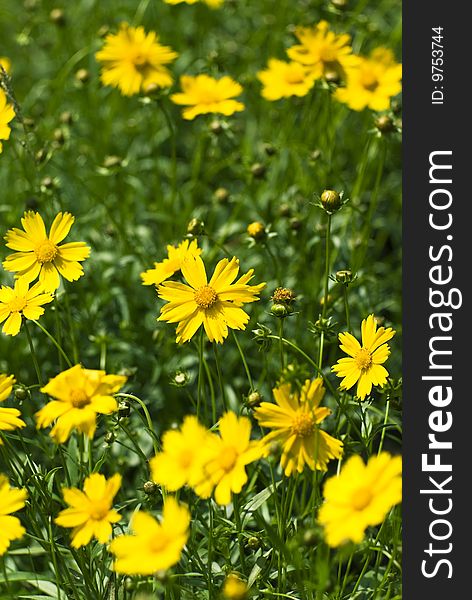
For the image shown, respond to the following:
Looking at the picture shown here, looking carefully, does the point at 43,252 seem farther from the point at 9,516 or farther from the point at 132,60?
the point at 132,60

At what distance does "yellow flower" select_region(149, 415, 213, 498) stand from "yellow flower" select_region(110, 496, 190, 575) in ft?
0.15

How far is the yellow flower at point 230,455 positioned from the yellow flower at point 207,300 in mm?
325

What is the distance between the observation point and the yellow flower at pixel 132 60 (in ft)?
9.28

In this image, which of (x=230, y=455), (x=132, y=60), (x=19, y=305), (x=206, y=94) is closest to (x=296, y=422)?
(x=230, y=455)

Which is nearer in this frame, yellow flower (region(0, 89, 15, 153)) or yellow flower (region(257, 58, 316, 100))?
yellow flower (region(0, 89, 15, 153))

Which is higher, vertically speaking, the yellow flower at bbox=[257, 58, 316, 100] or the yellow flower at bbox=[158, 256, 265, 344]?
the yellow flower at bbox=[257, 58, 316, 100]

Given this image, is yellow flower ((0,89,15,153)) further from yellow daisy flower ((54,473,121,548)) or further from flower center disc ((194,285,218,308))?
yellow daisy flower ((54,473,121,548))

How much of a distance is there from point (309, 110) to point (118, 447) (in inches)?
60.5

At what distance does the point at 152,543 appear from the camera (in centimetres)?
148

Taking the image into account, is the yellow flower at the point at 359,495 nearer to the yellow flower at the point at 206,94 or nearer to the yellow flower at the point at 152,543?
the yellow flower at the point at 152,543

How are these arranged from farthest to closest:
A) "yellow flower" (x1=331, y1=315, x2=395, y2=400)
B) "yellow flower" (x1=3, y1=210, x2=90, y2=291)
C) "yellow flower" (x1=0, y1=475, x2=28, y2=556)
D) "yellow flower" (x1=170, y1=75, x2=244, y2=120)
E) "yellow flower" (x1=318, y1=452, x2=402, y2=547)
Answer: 1. "yellow flower" (x1=170, y1=75, x2=244, y2=120)
2. "yellow flower" (x1=3, y1=210, x2=90, y2=291)
3. "yellow flower" (x1=331, y1=315, x2=395, y2=400)
4. "yellow flower" (x1=0, y1=475, x2=28, y2=556)
5. "yellow flower" (x1=318, y1=452, x2=402, y2=547)

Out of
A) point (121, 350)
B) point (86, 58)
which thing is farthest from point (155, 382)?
point (86, 58)

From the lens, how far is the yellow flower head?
2723 mm

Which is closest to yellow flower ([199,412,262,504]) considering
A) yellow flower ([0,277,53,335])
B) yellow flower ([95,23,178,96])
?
yellow flower ([0,277,53,335])
